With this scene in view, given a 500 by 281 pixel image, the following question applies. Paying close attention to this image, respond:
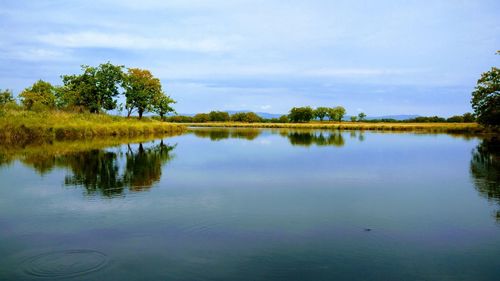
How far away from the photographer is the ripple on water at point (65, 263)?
6.34 m

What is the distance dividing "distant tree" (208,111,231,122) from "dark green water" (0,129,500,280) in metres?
111

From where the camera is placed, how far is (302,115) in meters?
133

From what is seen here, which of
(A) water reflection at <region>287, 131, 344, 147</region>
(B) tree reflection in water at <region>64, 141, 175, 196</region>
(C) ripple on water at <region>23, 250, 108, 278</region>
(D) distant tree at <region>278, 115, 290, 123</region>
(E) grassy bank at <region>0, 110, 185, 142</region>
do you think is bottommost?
(C) ripple on water at <region>23, 250, 108, 278</region>

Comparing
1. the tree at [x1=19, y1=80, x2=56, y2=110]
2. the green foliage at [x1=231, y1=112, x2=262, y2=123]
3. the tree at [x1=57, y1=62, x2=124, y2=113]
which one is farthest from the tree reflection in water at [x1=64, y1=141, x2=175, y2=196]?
the green foliage at [x1=231, y1=112, x2=262, y2=123]

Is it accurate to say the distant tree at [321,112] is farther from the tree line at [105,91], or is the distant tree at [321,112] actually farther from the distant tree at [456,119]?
the tree line at [105,91]

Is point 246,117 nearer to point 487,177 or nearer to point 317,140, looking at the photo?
point 317,140

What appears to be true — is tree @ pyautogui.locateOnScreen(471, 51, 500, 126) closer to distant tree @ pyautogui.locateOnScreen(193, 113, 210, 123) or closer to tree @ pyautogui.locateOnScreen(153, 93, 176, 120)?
tree @ pyautogui.locateOnScreen(153, 93, 176, 120)

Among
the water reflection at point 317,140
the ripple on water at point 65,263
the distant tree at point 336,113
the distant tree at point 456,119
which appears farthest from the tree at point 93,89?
the distant tree at point 336,113

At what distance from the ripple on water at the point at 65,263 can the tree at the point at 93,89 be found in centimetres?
4546

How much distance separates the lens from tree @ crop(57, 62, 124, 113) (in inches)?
1949

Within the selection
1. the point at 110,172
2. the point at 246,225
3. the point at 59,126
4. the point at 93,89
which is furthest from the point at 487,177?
the point at 93,89

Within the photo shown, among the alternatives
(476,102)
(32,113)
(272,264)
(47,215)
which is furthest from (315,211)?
(476,102)

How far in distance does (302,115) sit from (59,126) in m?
102

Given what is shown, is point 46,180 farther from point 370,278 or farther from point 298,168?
point 370,278
